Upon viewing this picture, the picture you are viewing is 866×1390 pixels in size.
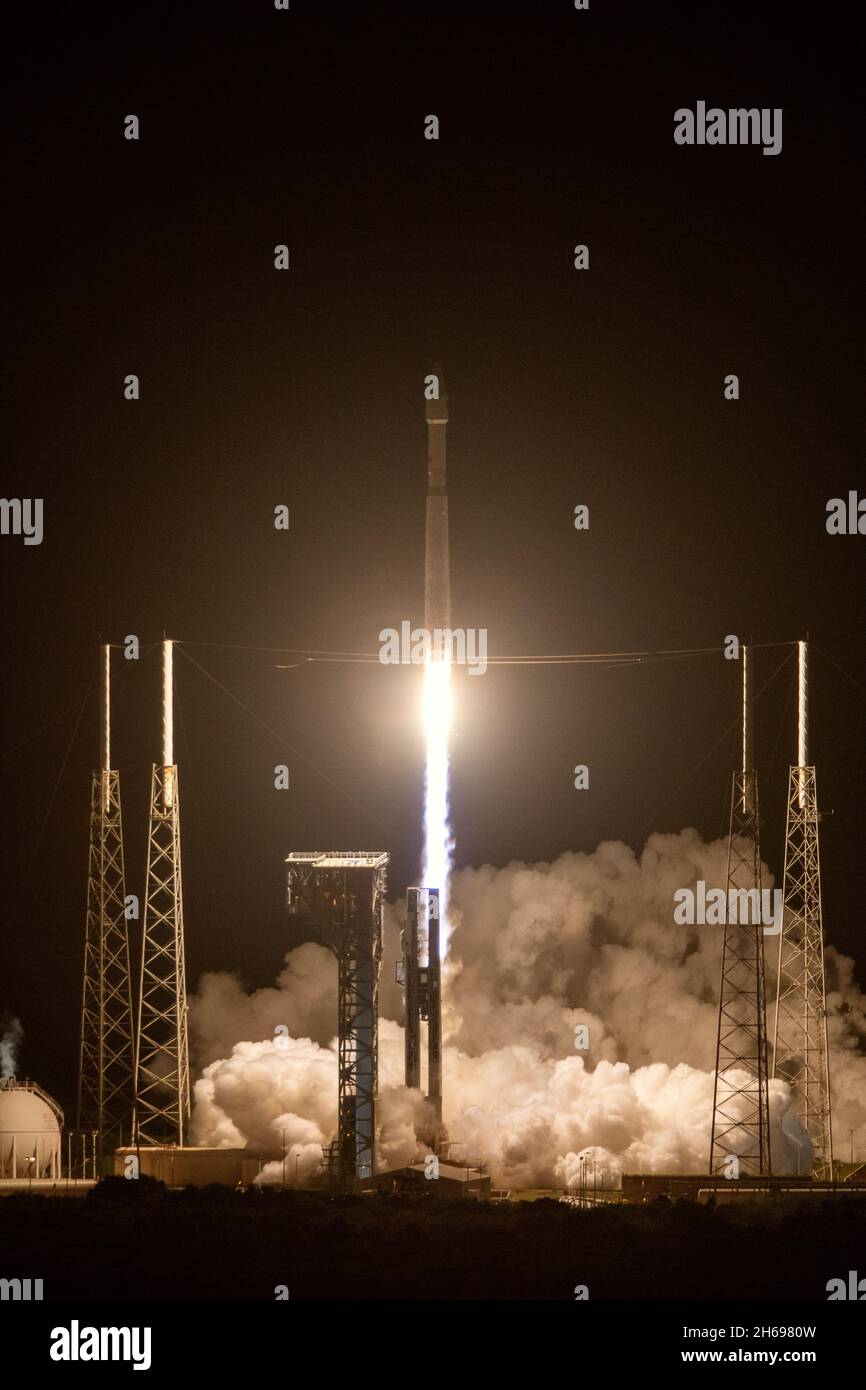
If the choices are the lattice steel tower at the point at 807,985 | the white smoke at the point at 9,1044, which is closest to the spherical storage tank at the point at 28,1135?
the white smoke at the point at 9,1044

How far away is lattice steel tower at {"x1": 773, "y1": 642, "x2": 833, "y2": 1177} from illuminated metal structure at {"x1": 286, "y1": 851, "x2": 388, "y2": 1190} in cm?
1003

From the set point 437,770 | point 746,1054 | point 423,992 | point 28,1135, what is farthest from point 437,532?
point 28,1135

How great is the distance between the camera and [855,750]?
87250mm

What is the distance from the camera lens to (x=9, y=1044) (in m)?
83.1

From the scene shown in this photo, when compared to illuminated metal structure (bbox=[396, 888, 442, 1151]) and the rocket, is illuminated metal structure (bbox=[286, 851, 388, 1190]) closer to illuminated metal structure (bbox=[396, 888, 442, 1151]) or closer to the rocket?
illuminated metal structure (bbox=[396, 888, 442, 1151])

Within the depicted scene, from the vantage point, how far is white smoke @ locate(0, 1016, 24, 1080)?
81.9 metres

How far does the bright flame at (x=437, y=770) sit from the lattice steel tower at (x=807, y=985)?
29.8 ft

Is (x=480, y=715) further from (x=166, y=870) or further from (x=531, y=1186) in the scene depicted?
(x=531, y=1186)

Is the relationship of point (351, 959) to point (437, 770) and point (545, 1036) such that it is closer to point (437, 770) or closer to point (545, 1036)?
point (437, 770)

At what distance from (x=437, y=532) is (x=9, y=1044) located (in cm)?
2086

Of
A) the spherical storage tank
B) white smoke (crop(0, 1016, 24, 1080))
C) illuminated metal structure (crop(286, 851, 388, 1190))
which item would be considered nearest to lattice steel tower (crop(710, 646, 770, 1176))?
illuminated metal structure (crop(286, 851, 388, 1190))

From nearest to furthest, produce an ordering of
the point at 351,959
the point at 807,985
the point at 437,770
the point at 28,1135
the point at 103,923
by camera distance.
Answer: the point at 351,959 < the point at 103,923 < the point at 28,1135 < the point at 807,985 < the point at 437,770
